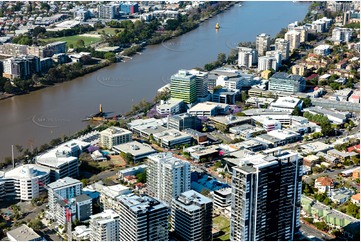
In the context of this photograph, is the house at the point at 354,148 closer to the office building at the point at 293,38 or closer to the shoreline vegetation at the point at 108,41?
the shoreline vegetation at the point at 108,41

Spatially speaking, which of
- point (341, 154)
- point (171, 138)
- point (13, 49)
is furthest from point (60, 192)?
point (13, 49)

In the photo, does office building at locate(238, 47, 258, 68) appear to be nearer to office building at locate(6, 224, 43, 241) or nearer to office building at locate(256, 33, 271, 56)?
office building at locate(256, 33, 271, 56)

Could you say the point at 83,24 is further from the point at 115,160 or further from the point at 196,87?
the point at 115,160

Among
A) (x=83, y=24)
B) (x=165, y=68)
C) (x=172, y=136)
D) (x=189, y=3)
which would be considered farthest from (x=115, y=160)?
(x=189, y=3)

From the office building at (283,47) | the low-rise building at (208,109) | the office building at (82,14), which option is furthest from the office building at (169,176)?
the office building at (82,14)

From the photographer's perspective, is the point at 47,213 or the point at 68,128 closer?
the point at 47,213

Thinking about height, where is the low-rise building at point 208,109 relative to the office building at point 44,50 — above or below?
below
